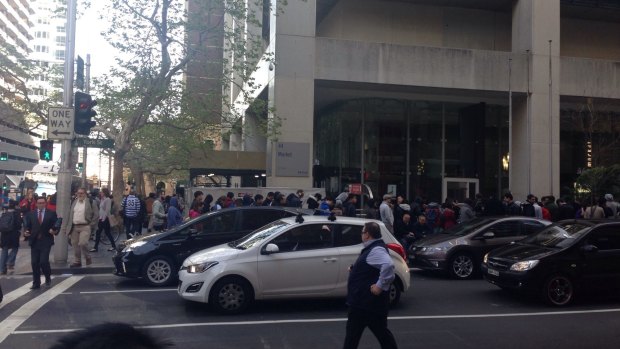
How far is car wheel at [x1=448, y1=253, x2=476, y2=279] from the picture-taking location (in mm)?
13070

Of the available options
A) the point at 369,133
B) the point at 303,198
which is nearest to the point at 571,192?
the point at 369,133

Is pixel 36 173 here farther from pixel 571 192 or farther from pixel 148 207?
pixel 571 192

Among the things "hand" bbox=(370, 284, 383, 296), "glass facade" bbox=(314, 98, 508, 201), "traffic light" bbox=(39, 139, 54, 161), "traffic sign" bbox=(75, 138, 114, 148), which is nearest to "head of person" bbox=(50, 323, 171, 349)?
"hand" bbox=(370, 284, 383, 296)

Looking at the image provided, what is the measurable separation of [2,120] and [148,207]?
609cm

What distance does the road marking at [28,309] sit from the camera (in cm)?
812

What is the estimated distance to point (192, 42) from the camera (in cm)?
1886

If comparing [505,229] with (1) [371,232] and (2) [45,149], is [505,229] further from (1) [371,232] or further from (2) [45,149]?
(2) [45,149]

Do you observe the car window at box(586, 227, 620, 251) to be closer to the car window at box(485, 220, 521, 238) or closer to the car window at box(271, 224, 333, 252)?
the car window at box(485, 220, 521, 238)

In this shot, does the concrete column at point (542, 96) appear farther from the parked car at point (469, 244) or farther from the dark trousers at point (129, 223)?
the dark trousers at point (129, 223)

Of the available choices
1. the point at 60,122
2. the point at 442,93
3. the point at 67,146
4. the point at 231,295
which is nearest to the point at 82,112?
the point at 60,122

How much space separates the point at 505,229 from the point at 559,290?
3.47 metres

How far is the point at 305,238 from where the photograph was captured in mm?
9570

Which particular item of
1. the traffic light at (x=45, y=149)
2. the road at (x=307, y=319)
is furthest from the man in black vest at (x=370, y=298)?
the traffic light at (x=45, y=149)

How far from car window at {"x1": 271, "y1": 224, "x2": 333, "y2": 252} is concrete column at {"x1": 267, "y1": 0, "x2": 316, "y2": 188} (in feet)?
40.4
